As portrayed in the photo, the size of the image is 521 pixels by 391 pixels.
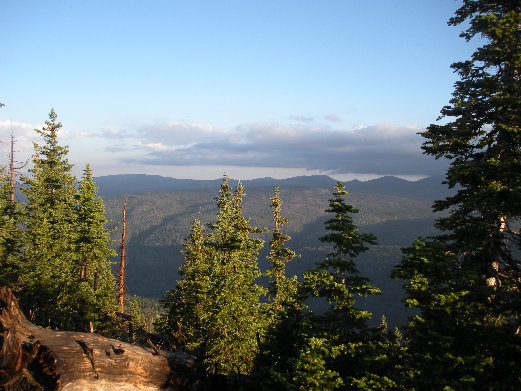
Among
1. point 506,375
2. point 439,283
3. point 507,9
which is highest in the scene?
point 507,9

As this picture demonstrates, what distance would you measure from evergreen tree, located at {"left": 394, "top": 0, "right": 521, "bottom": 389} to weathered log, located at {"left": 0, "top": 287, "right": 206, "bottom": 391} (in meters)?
8.65

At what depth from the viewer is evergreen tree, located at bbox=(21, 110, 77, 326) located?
2331cm

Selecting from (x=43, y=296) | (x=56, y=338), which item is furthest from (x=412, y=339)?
(x=43, y=296)

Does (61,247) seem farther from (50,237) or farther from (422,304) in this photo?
(422,304)

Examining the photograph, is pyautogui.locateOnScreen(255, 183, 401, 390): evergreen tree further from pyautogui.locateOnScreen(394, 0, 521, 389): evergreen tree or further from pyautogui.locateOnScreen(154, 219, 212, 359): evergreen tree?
pyautogui.locateOnScreen(154, 219, 212, 359): evergreen tree

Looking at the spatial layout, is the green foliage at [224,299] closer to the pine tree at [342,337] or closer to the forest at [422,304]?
the forest at [422,304]

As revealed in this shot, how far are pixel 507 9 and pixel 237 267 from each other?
19.8 metres

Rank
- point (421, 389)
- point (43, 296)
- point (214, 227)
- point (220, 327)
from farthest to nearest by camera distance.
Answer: point (214, 227) < point (43, 296) < point (220, 327) < point (421, 389)

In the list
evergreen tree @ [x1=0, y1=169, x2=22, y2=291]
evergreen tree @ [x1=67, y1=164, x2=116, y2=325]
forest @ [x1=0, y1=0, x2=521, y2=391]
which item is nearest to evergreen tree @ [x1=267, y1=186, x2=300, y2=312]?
forest @ [x1=0, y1=0, x2=521, y2=391]

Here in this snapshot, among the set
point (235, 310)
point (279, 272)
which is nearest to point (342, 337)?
point (235, 310)

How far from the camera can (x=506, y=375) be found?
8.07 meters

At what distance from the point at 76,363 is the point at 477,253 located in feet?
49.3

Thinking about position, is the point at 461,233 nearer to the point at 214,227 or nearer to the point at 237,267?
the point at 237,267

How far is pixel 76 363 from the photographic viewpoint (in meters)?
9.95
